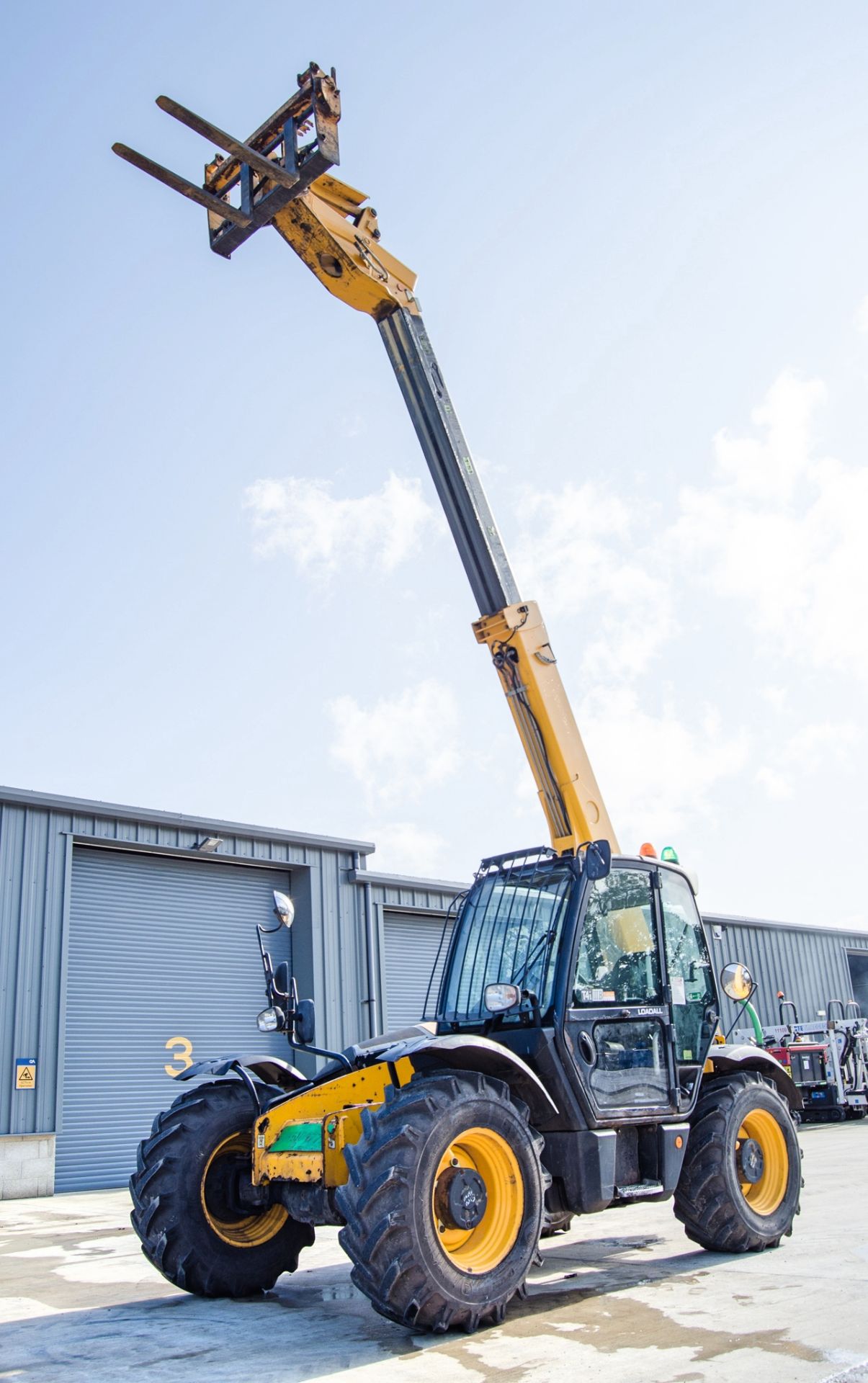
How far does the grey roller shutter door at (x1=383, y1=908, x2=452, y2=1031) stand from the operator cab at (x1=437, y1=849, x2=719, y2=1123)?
1451 cm

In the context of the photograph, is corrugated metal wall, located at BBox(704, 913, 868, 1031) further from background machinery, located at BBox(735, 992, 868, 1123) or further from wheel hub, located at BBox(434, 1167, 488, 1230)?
wheel hub, located at BBox(434, 1167, 488, 1230)

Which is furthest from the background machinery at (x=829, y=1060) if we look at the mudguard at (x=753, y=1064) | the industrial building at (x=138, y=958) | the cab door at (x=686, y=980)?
the cab door at (x=686, y=980)

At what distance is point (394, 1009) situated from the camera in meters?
21.7

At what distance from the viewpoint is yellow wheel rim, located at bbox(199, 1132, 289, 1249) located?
261 inches

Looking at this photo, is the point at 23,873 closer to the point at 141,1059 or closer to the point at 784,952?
the point at 141,1059

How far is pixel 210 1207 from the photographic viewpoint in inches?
261

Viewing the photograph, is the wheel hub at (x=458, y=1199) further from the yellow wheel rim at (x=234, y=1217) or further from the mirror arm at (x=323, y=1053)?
the yellow wheel rim at (x=234, y=1217)

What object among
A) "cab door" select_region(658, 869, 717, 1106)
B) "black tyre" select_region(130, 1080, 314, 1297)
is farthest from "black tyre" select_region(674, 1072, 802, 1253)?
"black tyre" select_region(130, 1080, 314, 1297)

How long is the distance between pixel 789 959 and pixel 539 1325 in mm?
27980

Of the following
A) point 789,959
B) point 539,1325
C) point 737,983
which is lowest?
point 539,1325

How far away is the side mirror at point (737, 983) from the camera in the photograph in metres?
7.12

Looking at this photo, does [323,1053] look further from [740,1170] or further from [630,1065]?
[740,1170]

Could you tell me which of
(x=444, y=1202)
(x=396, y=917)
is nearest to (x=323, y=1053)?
(x=444, y=1202)

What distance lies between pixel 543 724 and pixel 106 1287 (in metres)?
4.83
